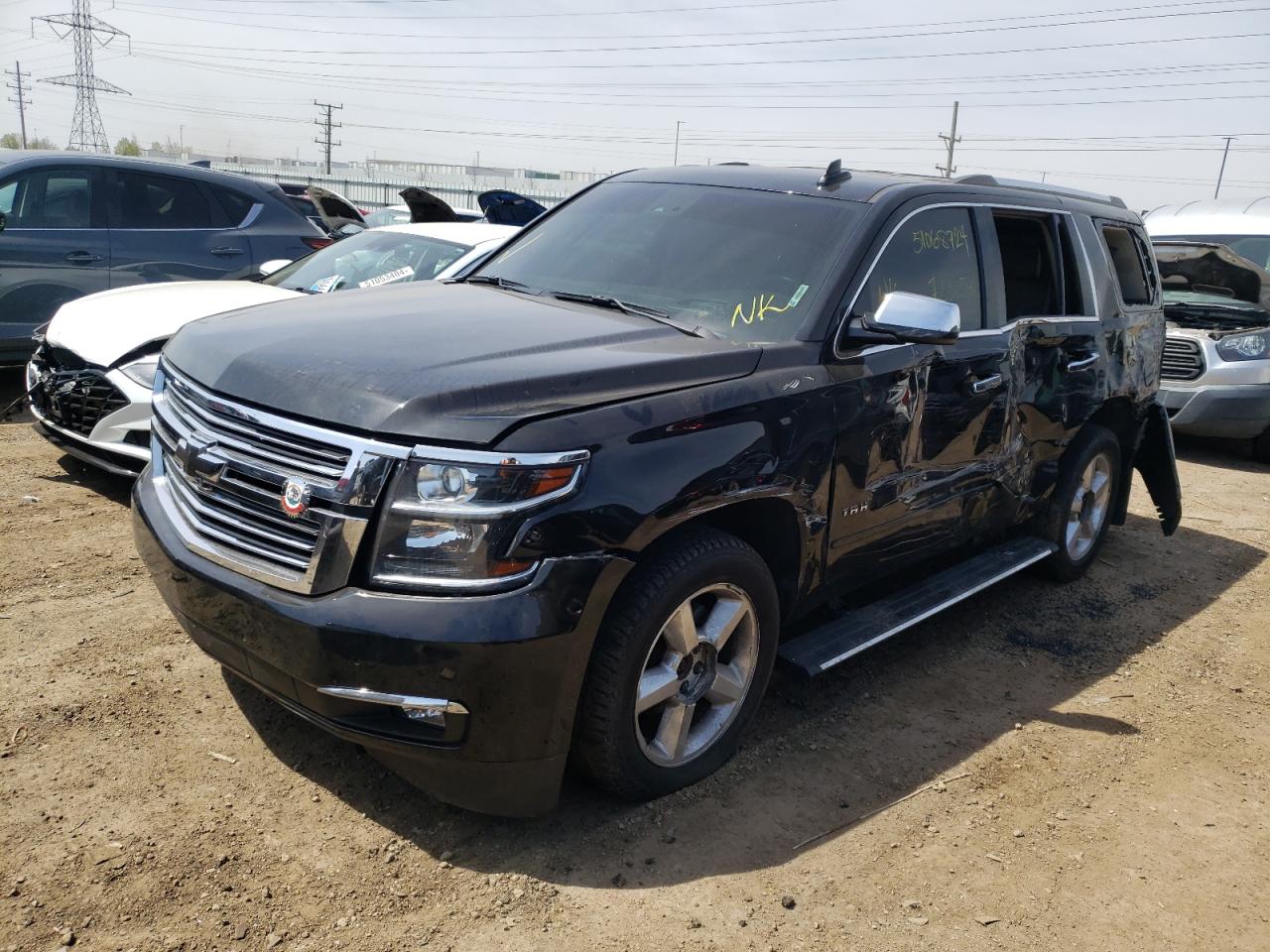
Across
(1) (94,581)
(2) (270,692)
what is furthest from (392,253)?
(2) (270,692)

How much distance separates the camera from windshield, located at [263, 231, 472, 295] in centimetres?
647

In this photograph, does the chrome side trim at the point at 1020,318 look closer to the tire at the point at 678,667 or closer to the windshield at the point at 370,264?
the tire at the point at 678,667

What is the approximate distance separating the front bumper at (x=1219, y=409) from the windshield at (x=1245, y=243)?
6.74 feet

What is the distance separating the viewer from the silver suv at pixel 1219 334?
901 centimetres

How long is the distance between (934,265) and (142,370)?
3736 millimetres

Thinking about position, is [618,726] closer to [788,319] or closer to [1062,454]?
[788,319]

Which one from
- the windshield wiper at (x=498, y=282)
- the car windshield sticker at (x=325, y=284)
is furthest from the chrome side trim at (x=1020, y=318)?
the car windshield sticker at (x=325, y=284)

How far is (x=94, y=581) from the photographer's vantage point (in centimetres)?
432

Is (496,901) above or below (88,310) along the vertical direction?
below

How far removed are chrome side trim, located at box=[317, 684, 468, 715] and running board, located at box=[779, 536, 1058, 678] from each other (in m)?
1.35

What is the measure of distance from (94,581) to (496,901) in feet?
8.60

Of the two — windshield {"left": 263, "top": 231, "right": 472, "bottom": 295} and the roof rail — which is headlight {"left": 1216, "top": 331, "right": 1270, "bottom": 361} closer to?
the roof rail

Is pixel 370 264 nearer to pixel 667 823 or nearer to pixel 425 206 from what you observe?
pixel 425 206

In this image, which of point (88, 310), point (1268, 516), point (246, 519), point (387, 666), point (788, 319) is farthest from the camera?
point (1268, 516)
